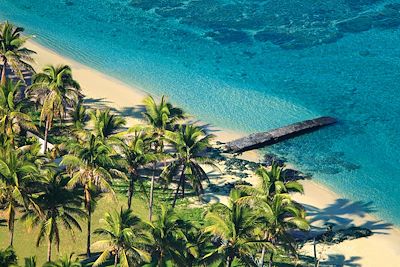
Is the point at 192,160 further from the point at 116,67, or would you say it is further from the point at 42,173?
the point at 116,67

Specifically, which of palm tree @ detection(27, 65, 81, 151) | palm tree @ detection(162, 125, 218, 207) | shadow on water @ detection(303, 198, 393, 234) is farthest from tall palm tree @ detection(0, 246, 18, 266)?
shadow on water @ detection(303, 198, 393, 234)

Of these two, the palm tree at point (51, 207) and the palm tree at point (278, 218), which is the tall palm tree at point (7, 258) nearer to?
the palm tree at point (51, 207)

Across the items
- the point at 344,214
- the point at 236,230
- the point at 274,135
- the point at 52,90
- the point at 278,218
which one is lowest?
the point at 236,230

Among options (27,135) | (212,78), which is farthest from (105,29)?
(27,135)

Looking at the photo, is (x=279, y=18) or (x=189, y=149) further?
(x=279, y=18)

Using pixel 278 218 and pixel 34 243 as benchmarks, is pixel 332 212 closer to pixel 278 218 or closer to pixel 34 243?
pixel 278 218

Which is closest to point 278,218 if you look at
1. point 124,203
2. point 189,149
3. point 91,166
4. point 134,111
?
point 189,149

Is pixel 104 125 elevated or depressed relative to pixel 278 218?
elevated
